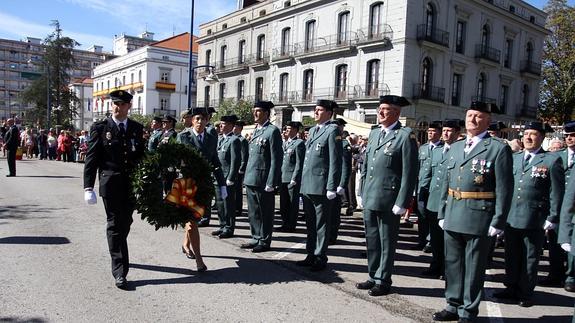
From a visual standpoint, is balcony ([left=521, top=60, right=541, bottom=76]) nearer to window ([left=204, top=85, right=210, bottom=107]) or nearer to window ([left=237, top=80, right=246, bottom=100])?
window ([left=237, top=80, right=246, bottom=100])

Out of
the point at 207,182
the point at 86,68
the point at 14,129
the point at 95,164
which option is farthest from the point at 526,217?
the point at 86,68

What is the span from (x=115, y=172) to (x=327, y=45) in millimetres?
29440

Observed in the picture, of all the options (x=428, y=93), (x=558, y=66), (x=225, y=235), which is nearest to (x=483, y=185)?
(x=225, y=235)

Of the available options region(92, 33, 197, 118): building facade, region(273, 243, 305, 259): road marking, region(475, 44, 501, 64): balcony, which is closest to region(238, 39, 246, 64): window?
region(92, 33, 197, 118): building facade

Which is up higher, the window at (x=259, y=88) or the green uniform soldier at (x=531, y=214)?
the window at (x=259, y=88)

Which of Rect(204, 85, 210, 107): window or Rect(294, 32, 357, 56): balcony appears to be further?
Rect(204, 85, 210, 107): window

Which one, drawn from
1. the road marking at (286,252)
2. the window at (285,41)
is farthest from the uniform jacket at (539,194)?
the window at (285,41)

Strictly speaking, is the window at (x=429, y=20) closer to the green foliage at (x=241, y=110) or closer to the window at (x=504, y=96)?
the window at (x=504, y=96)

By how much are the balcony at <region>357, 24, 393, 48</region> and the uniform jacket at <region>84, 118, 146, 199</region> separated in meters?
26.0

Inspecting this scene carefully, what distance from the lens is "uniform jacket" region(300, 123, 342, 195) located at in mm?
6023

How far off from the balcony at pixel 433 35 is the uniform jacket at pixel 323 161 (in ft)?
81.5

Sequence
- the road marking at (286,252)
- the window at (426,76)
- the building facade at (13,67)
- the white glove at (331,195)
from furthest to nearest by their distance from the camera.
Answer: the building facade at (13,67), the window at (426,76), the road marking at (286,252), the white glove at (331,195)

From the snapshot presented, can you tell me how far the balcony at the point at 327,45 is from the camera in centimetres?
3153

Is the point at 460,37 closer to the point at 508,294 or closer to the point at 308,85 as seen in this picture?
the point at 308,85
